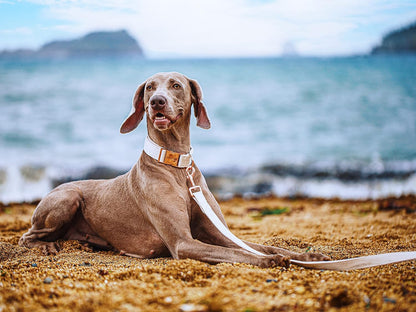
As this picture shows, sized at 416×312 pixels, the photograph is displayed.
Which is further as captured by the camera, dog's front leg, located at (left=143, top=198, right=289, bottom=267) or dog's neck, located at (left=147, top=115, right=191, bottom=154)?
dog's neck, located at (left=147, top=115, right=191, bottom=154)

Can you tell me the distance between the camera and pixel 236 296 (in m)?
2.34

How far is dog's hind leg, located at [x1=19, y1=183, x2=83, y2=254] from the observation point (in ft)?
13.5

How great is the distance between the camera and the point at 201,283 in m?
2.66

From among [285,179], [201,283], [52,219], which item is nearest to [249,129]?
[285,179]

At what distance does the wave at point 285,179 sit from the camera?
28.2 ft

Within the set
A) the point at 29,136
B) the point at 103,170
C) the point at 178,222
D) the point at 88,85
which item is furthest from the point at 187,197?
the point at 88,85

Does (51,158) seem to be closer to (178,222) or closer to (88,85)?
(178,222)

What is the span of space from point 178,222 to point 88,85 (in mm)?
21383

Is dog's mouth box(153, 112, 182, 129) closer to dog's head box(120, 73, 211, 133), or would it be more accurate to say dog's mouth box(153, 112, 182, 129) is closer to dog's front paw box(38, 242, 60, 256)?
dog's head box(120, 73, 211, 133)

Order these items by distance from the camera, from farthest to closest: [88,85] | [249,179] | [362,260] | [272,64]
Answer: [272,64]
[88,85]
[249,179]
[362,260]

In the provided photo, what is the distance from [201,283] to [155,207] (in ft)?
3.33

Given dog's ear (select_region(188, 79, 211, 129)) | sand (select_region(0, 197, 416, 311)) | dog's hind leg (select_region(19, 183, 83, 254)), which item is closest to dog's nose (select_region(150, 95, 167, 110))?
dog's ear (select_region(188, 79, 211, 129))

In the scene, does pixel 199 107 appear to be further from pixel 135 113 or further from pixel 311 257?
pixel 311 257

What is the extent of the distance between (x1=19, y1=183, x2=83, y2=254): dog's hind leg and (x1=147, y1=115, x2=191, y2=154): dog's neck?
1.11 m
